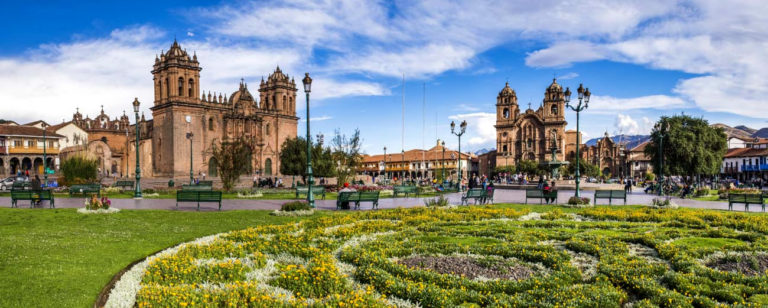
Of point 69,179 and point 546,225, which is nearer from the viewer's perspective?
point 546,225

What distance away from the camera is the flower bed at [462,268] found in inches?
247

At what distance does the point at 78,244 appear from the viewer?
9945mm

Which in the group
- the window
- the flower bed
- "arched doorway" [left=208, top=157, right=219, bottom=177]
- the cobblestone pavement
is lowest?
the cobblestone pavement

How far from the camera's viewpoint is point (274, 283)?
7176mm

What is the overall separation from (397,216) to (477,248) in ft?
20.6

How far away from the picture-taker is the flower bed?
6262 millimetres

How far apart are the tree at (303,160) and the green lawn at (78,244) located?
93.5ft

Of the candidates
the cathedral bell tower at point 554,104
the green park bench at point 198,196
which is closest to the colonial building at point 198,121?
the green park bench at point 198,196

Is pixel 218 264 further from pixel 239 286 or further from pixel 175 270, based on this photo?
pixel 239 286

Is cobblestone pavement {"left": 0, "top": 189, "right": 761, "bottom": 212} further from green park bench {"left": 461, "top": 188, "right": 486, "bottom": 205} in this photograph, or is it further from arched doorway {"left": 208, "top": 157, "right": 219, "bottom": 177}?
arched doorway {"left": 208, "top": 157, "right": 219, "bottom": 177}

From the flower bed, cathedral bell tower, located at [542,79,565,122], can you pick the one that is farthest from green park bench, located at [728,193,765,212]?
cathedral bell tower, located at [542,79,565,122]

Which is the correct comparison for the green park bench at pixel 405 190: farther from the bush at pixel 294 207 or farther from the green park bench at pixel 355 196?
the bush at pixel 294 207

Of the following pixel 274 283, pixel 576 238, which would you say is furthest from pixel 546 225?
pixel 274 283

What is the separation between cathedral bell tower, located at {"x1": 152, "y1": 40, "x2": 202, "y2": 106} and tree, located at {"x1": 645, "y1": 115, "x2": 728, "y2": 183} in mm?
48460
